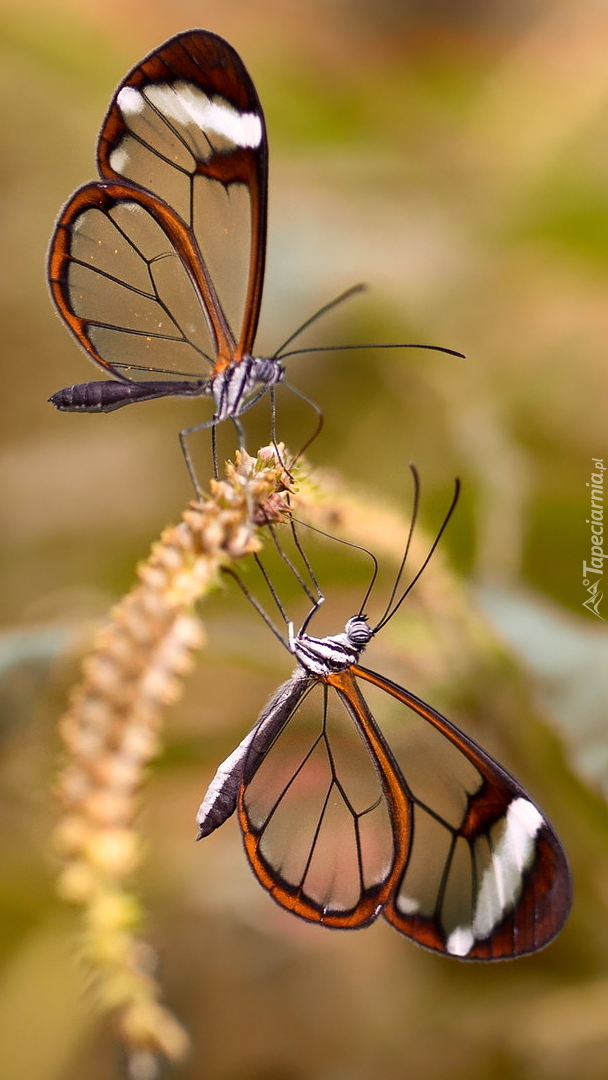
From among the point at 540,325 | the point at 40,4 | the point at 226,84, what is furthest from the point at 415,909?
the point at 40,4

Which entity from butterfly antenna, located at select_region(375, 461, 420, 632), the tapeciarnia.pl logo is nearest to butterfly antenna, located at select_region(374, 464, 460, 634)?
butterfly antenna, located at select_region(375, 461, 420, 632)

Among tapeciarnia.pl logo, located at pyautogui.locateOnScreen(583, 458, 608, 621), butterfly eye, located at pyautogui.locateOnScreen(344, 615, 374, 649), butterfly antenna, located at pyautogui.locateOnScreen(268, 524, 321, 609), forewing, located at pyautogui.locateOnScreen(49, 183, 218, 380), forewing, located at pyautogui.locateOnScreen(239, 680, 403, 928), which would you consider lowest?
forewing, located at pyautogui.locateOnScreen(239, 680, 403, 928)

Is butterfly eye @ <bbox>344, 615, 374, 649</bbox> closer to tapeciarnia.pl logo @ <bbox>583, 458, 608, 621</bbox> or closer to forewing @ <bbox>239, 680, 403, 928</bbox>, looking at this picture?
forewing @ <bbox>239, 680, 403, 928</bbox>

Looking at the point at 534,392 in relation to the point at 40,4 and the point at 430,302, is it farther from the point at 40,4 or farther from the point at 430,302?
the point at 40,4

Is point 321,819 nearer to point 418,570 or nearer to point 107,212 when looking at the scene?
point 418,570

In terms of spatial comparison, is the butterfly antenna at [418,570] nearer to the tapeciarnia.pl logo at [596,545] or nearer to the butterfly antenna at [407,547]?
the butterfly antenna at [407,547]

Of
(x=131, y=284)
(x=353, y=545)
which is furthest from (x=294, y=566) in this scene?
(x=131, y=284)
